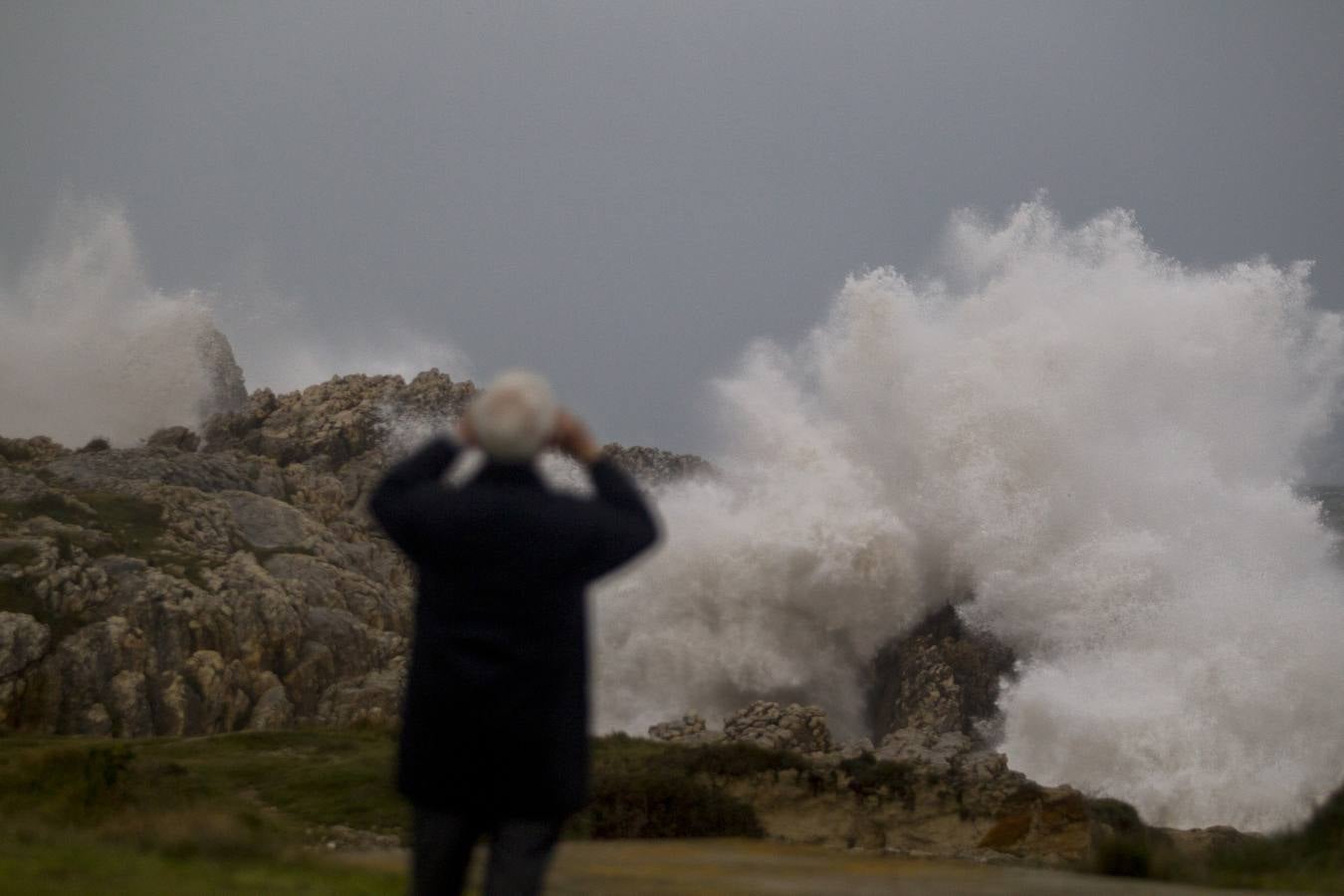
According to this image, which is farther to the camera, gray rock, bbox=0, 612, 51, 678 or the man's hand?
gray rock, bbox=0, 612, 51, 678

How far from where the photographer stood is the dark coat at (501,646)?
11.4ft

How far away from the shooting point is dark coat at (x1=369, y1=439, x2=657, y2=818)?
348 cm

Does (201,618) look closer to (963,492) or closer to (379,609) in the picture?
(379,609)

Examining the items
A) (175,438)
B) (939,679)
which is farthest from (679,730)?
(175,438)

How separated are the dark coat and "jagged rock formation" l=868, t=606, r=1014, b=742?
35091 millimetres

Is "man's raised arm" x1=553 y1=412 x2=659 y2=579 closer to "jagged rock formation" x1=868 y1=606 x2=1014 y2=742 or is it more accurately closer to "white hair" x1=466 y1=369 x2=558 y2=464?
"white hair" x1=466 y1=369 x2=558 y2=464

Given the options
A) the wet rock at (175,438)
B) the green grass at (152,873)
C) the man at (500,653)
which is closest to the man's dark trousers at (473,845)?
the man at (500,653)

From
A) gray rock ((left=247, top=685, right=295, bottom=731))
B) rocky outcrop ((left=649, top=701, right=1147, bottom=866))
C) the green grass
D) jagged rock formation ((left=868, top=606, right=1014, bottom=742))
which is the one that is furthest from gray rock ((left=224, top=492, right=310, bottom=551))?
the green grass

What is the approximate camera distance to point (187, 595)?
139 ft

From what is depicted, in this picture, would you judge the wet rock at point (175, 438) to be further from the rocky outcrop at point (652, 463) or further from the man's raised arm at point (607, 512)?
the man's raised arm at point (607, 512)

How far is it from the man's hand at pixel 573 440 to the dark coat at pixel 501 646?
0.22 m

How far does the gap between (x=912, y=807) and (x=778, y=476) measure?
31.3 metres

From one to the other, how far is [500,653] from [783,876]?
3618mm

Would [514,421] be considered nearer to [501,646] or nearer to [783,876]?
[501,646]
